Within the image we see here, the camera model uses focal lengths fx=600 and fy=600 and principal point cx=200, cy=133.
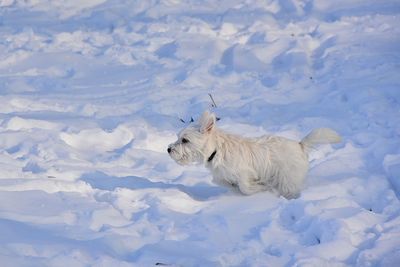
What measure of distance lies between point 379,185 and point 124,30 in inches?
247

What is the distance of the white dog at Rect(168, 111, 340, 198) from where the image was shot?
211 inches

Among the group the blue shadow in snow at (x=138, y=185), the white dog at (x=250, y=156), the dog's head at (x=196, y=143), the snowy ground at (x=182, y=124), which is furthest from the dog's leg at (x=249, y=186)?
the dog's head at (x=196, y=143)

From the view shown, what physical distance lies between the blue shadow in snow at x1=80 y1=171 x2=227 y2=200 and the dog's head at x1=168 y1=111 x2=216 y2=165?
0.28 m

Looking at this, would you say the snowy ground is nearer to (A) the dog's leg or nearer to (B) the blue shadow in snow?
(B) the blue shadow in snow

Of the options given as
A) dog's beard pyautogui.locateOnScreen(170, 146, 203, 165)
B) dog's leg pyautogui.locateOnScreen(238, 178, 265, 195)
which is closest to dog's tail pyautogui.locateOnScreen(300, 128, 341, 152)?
dog's leg pyautogui.locateOnScreen(238, 178, 265, 195)

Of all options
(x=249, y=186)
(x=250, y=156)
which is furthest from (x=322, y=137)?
(x=249, y=186)

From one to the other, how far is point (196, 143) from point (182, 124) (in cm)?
176

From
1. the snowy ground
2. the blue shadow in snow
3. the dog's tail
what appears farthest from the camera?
the blue shadow in snow

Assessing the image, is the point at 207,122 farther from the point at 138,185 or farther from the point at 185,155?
the point at 138,185

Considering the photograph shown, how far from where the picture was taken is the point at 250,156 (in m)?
5.46

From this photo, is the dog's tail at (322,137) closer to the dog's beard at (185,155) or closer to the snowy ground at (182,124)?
the snowy ground at (182,124)

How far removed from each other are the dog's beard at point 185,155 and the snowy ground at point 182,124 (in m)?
0.28

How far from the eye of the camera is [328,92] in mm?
7609

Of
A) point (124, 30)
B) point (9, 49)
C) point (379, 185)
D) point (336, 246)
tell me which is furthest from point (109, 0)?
point (336, 246)
